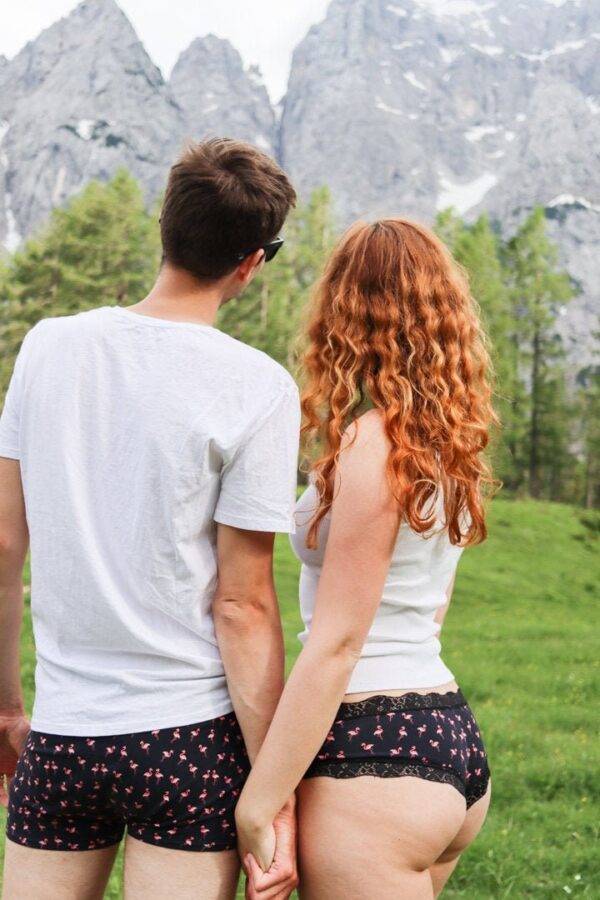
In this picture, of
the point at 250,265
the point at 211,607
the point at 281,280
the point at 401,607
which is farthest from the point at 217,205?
the point at 281,280

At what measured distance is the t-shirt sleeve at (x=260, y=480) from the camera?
231 centimetres

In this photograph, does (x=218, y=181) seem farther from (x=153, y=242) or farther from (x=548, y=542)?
(x=153, y=242)

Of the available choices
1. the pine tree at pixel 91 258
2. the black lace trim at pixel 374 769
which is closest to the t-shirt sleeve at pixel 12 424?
the black lace trim at pixel 374 769

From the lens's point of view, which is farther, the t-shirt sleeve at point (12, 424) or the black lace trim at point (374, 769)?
the t-shirt sleeve at point (12, 424)

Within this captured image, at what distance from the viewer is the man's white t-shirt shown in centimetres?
228

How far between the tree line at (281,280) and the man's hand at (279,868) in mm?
32104

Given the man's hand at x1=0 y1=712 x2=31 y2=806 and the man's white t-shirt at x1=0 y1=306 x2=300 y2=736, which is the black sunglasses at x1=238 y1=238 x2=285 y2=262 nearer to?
the man's white t-shirt at x1=0 y1=306 x2=300 y2=736

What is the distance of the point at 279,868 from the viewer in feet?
7.70

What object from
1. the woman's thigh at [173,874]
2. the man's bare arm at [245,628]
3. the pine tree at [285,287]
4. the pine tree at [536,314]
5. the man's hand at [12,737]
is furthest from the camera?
the pine tree at [285,287]

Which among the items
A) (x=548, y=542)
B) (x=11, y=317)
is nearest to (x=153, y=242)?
(x=11, y=317)

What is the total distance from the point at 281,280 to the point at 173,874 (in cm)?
3741

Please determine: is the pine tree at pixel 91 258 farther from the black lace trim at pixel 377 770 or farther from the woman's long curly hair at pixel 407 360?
the black lace trim at pixel 377 770

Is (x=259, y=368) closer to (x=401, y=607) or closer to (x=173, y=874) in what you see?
(x=401, y=607)

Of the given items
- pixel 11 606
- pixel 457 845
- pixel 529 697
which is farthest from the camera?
pixel 529 697
